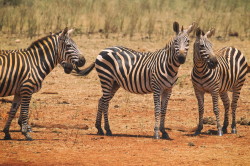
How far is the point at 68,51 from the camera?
29.9ft

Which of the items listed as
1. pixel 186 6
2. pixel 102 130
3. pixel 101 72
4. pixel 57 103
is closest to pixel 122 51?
pixel 101 72

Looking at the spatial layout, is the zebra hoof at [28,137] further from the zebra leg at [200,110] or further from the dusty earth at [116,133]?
the zebra leg at [200,110]

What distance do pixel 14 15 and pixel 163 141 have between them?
13779 mm

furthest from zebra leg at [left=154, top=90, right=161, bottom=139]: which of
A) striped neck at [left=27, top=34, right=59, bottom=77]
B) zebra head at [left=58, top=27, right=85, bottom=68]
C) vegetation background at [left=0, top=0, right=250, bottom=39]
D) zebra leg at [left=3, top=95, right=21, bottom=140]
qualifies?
vegetation background at [left=0, top=0, right=250, bottom=39]

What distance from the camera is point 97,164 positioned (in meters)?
7.16

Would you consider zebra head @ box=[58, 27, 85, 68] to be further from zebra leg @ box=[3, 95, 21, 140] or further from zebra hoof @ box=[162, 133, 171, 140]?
zebra hoof @ box=[162, 133, 171, 140]

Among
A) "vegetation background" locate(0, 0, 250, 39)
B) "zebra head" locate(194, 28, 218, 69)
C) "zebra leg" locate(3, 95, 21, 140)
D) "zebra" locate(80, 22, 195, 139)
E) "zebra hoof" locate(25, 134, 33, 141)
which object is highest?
"vegetation background" locate(0, 0, 250, 39)

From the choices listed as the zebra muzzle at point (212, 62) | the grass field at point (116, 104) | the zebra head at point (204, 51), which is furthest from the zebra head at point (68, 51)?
the zebra muzzle at point (212, 62)

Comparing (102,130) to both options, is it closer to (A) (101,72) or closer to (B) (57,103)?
(A) (101,72)

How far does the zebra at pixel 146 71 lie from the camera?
9.32m

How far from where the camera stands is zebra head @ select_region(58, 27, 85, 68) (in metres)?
9.12

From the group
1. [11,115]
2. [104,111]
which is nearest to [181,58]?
[104,111]

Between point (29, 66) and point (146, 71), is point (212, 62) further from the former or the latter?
point (29, 66)

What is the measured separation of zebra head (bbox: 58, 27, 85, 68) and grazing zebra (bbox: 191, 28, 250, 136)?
2304 millimetres
